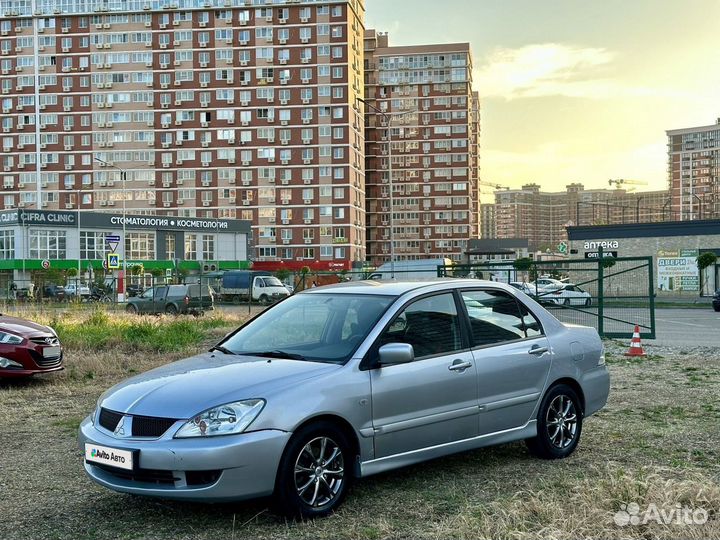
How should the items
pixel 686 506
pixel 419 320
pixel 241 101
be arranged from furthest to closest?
pixel 241 101 < pixel 419 320 < pixel 686 506

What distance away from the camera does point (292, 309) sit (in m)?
6.45

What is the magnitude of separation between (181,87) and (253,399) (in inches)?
4052

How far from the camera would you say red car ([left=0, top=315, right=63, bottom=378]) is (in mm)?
10719

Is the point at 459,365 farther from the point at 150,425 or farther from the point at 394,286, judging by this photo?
the point at 150,425

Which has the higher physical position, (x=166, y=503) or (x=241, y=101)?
(x=241, y=101)

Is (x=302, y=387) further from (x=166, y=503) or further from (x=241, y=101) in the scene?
(x=241, y=101)

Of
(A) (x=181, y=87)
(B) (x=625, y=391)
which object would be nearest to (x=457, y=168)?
(A) (x=181, y=87)

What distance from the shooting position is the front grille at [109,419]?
496 centimetres

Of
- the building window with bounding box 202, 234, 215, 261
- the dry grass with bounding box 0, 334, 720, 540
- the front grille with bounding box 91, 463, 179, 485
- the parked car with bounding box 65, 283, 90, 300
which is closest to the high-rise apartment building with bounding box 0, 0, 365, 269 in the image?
the building window with bounding box 202, 234, 215, 261

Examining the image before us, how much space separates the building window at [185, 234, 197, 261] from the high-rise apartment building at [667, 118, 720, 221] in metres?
98.4

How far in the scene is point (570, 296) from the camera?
19.8 meters

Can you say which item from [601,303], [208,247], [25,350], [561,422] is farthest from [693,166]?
[561,422]

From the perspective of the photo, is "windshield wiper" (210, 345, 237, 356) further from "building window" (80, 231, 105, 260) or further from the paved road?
"building window" (80, 231, 105, 260)

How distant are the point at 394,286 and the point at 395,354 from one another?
3.28ft
